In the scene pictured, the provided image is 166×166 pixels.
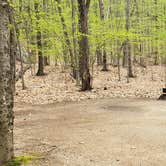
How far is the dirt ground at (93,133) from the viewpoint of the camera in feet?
17.4

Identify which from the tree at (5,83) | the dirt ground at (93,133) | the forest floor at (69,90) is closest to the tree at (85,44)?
the forest floor at (69,90)

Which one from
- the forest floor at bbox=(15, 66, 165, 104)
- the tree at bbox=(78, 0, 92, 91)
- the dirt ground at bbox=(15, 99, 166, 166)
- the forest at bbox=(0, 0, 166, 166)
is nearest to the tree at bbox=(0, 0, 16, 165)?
the forest at bbox=(0, 0, 166, 166)

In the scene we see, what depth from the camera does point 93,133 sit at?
23.4ft

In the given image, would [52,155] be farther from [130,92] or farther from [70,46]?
[70,46]

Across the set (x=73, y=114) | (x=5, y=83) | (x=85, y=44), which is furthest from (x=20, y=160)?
(x=85, y=44)

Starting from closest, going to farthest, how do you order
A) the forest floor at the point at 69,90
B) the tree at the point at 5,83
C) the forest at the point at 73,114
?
the tree at the point at 5,83 < the forest at the point at 73,114 < the forest floor at the point at 69,90

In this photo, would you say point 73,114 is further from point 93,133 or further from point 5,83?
point 5,83

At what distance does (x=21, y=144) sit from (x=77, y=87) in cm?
987

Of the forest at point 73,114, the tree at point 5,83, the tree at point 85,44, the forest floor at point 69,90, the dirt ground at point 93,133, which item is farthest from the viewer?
the tree at point 85,44

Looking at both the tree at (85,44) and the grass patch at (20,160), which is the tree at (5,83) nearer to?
the grass patch at (20,160)

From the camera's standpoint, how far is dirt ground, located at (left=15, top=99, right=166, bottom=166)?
5.31 m

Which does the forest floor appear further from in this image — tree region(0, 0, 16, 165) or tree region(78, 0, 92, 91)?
tree region(0, 0, 16, 165)

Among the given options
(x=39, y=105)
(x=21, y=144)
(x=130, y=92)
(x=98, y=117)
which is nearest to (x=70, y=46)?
(x=130, y=92)

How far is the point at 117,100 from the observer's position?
1254 cm
